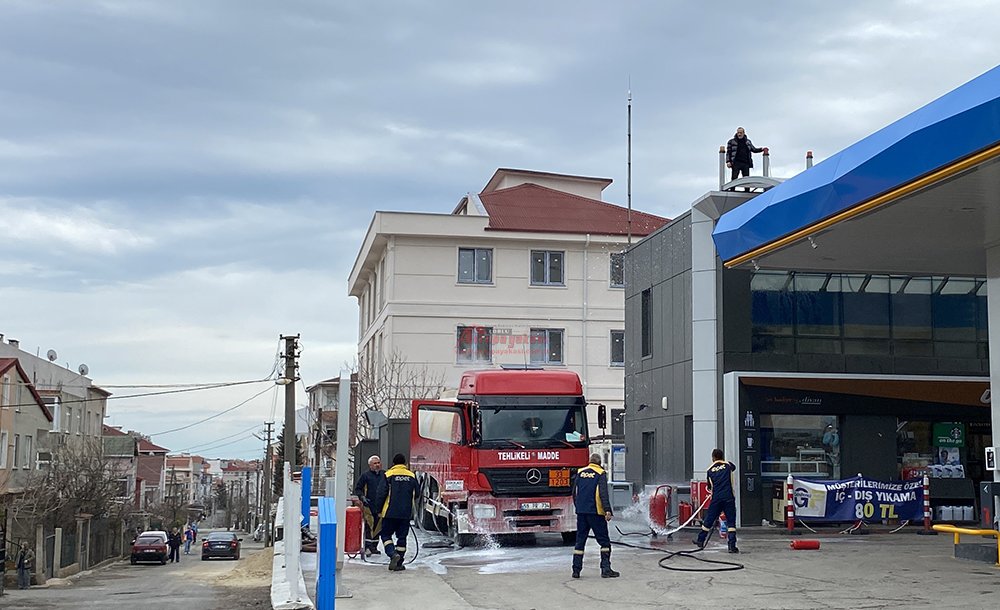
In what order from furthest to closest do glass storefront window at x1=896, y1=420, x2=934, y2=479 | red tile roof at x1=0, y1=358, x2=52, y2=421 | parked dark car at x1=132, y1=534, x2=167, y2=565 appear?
1. parked dark car at x1=132, y1=534, x2=167, y2=565
2. red tile roof at x1=0, y1=358, x2=52, y2=421
3. glass storefront window at x1=896, y1=420, x2=934, y2=479

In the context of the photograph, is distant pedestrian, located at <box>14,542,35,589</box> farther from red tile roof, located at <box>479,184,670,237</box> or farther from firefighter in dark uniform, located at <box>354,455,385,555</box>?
firefighter in dark uniform, located at <box>354,455,385,555</box>

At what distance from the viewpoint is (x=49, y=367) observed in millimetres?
68000

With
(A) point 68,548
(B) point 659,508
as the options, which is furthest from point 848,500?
(A) point 68,548

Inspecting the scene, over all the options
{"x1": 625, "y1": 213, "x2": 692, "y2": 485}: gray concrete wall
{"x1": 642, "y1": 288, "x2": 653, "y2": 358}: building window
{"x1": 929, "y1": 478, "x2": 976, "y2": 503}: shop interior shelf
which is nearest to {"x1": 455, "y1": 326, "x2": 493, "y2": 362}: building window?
{"x1": 625, "y1": 213, "x2": 692, "y2": 485}: gray concrete wall

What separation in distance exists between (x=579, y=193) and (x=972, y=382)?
30.0m

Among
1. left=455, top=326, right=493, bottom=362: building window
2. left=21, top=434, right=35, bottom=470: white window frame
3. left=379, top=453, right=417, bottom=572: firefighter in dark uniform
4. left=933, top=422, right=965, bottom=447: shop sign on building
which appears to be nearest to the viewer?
left=379, top=453, right=417, bottom=572: firefighter in dark uniform

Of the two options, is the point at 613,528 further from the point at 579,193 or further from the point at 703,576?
the point at 579,193

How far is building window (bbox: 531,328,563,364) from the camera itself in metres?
44.2

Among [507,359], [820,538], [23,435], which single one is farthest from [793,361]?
[23,435]

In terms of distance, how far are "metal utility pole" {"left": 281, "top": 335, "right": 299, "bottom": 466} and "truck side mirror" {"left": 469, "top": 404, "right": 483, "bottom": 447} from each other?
74.5ft

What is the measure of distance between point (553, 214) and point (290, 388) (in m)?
13.1

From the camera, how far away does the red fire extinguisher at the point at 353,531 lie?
1691cm

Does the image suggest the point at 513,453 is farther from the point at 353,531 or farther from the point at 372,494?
the point at 353,531

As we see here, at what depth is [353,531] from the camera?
17.1m
